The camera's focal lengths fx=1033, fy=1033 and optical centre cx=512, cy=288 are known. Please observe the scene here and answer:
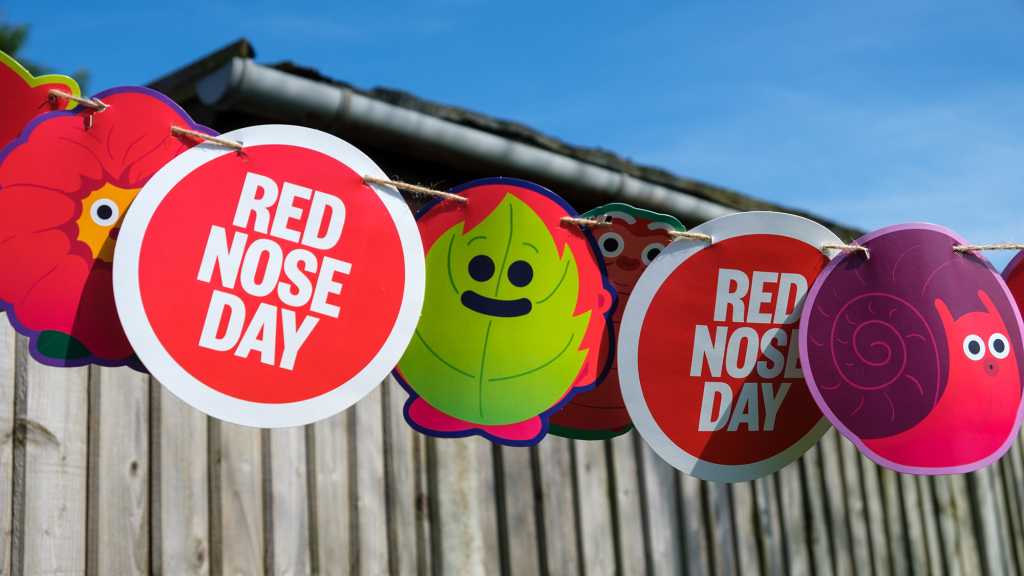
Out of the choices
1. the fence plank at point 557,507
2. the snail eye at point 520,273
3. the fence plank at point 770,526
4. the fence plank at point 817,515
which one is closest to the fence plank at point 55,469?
the snail eye at point 520,273

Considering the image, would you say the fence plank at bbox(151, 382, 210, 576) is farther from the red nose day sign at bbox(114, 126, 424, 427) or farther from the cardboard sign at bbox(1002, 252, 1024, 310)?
the cardboard sign at bbox(1002, 252, 1024, 310)

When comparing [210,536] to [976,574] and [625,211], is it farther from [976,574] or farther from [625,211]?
[976,574]

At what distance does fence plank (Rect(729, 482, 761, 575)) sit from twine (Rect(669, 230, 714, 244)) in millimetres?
1217

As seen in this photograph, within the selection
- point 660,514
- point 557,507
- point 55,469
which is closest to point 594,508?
point 557,507

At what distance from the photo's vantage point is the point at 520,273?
4.21 ft

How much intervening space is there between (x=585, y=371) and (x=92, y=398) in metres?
0.75

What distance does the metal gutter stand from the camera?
1773mm

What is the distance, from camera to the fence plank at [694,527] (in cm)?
234

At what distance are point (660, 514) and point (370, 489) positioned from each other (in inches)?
30.0

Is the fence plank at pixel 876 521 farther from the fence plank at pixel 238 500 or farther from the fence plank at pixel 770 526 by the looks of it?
the fence plank at pixel 238 500

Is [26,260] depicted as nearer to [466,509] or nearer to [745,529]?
[466,509]

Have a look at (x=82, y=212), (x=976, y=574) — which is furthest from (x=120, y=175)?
(x=976, y=574)

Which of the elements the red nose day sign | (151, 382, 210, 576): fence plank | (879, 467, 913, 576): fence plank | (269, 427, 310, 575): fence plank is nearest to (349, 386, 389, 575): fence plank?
(269, 427, 310, 575): fence plank

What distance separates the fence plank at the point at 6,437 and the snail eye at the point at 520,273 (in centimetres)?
74
